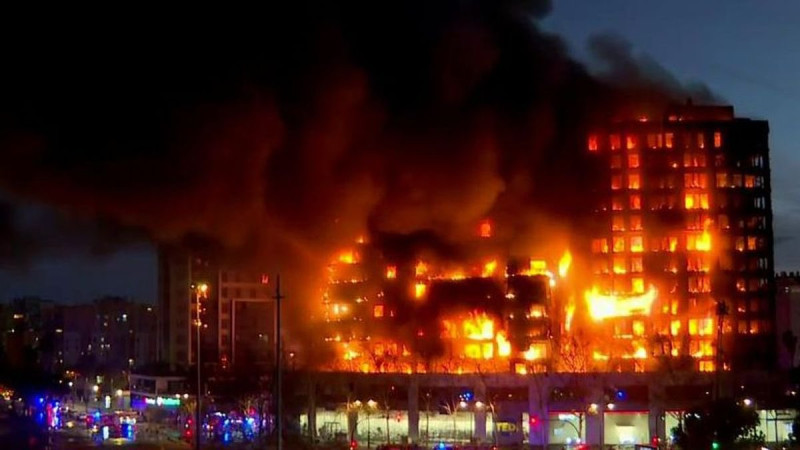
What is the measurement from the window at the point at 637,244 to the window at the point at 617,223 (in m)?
0.79

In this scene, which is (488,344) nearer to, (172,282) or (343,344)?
(343,344)

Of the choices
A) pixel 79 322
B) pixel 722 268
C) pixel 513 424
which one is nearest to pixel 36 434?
pixel 513 424

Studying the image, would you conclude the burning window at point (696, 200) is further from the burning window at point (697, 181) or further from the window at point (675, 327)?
the window at point (675, 327)

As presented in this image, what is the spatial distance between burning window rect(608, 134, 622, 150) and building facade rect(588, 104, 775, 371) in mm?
52

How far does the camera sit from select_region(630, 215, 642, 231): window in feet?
184

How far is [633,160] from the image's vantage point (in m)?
56.6

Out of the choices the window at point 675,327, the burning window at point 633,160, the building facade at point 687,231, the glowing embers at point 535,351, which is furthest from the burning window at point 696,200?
the glowing embers at point 535,351

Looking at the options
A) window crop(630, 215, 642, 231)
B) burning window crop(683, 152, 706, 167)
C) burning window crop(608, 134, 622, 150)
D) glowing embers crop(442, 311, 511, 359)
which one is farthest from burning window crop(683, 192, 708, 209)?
glowing embers crop(442, 311, 511, 359)

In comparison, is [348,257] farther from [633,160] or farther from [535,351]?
[633,160]

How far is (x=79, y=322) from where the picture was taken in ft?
345

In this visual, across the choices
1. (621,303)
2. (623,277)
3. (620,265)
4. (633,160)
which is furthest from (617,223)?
(621,303)

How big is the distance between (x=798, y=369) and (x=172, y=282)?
42846 millimetres

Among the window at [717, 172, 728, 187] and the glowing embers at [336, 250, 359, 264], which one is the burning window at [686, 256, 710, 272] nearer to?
the window at [717, 172, 728, 187]

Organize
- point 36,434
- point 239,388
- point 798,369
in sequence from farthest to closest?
point 239,388 → point 798,369 → point 36,434
